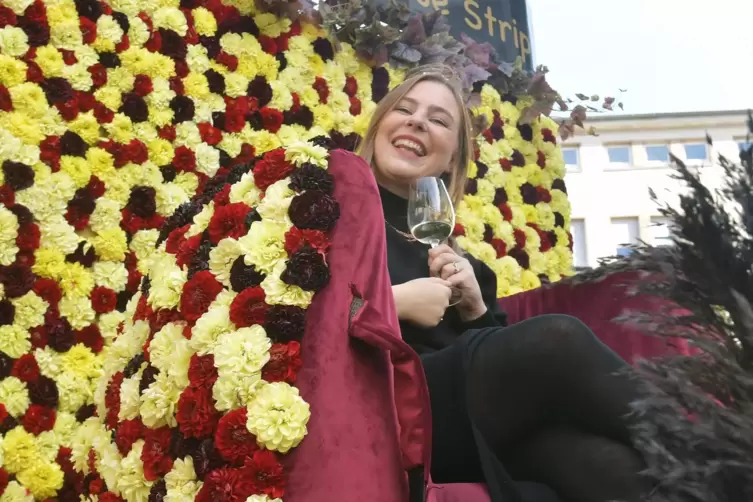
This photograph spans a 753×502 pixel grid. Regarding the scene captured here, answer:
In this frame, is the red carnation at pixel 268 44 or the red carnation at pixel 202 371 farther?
the red carnation at pixel 268 44

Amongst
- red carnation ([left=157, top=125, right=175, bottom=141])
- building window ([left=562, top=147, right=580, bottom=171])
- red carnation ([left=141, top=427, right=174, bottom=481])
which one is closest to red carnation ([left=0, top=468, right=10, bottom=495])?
red carnation ([left=141, top=427, right=174, bottom=481])

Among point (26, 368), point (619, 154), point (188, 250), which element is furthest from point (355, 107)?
point (619, 154)

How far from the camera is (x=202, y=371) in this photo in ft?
3.47

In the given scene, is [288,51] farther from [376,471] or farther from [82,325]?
[376,471]

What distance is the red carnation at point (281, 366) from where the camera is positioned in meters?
1.03

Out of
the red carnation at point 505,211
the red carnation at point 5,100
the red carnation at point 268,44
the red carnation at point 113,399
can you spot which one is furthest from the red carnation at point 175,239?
the red carnation at point 505,211

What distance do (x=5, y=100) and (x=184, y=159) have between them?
484mm

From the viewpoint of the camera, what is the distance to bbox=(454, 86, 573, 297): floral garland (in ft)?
9.06

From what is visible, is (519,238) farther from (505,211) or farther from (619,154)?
(619,154)

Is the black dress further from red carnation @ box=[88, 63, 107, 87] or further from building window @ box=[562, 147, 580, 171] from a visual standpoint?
building window @ box=[562, 147, 580, 171]

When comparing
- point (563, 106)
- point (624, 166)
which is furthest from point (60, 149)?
point (624, 166)

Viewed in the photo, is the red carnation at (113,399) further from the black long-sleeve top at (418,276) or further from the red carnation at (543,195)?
the red carnation at (543,195)

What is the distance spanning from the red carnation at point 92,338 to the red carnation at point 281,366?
1.02 metres

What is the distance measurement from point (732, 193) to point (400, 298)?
677mm
